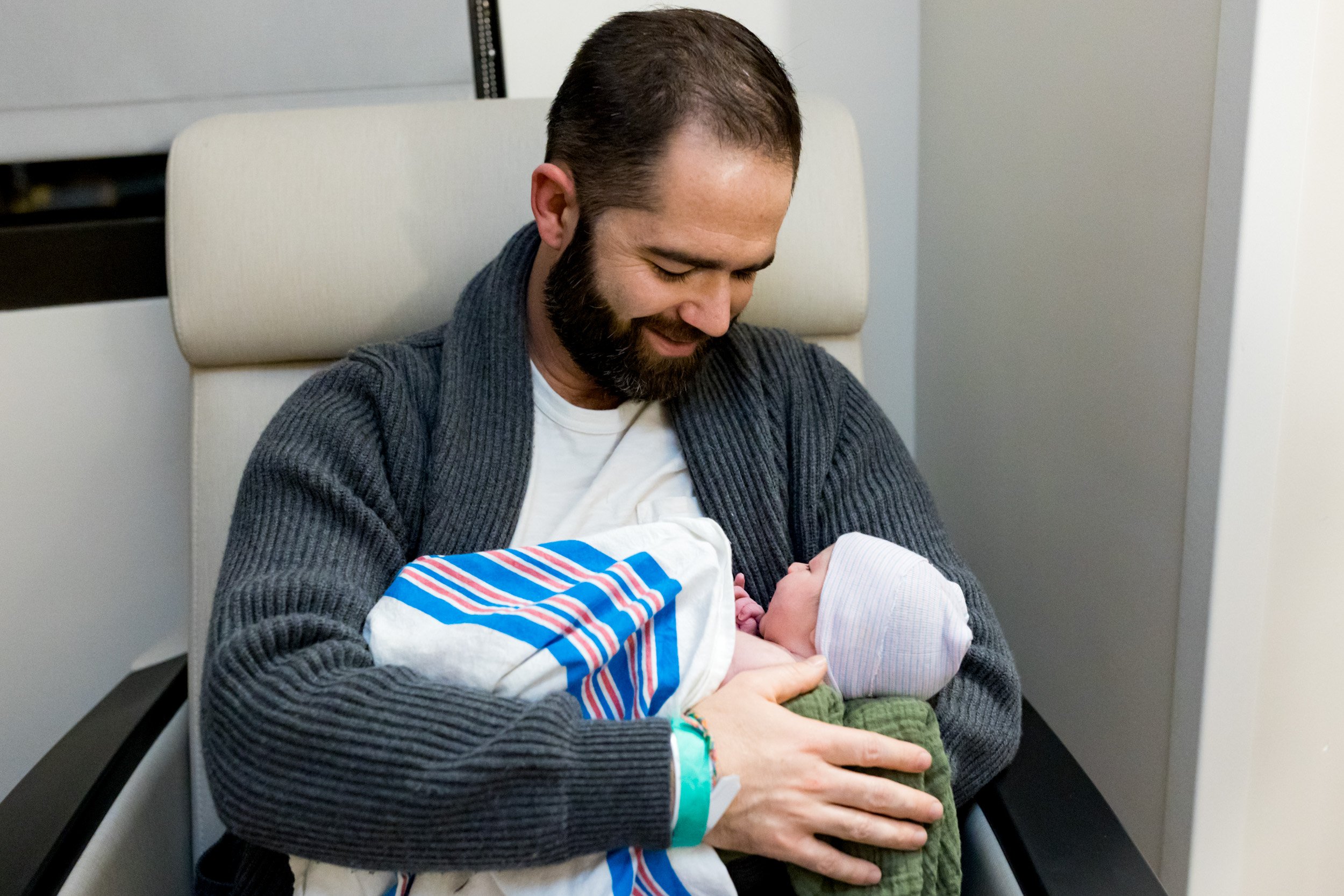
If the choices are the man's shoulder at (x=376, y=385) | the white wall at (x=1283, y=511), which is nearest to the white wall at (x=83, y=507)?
the man's shoulder at (x=376, y=385)

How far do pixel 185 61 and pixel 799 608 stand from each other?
1.16 m

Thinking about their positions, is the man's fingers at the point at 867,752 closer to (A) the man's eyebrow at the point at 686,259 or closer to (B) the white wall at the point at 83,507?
(A) the man's eyebrow at the point at 686,259

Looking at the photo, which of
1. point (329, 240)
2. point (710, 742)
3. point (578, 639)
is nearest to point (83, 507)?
point (329, 240)

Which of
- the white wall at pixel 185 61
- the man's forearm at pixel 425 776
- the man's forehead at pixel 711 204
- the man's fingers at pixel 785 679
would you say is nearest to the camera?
the man's forearm at pixel 425 776

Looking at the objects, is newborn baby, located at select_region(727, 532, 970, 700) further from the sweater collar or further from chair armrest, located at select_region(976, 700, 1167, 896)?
the sweater collar

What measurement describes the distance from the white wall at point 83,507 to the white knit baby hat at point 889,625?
3.22ft

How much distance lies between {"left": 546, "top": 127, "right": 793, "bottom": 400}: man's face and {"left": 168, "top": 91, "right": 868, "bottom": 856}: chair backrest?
0.66 ft

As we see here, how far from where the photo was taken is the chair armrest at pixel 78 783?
3.07ft

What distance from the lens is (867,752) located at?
0.93 meters

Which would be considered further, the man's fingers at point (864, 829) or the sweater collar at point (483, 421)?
the sweater collar at point (483, 421)

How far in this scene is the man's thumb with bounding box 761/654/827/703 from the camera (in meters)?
0.95

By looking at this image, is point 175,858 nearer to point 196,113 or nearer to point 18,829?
point 18,829

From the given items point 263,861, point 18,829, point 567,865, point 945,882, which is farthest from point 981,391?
point 18,829

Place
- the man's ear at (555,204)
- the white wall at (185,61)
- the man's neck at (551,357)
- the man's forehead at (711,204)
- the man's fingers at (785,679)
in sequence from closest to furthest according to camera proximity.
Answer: the man's fingers at (785,679) → the man's forehead at (711,204) → the man's ear at (555,204) → the man's neck at (551,357) → the white wall at (185,61)
